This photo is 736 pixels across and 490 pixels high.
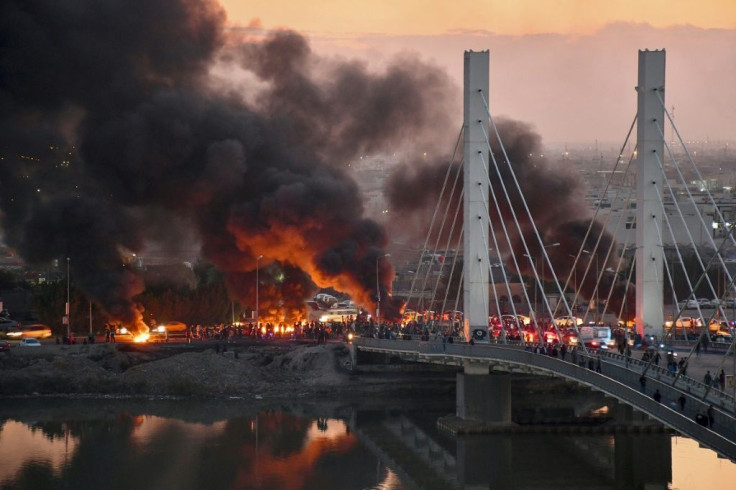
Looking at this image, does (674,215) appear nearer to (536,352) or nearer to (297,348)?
(297,348)

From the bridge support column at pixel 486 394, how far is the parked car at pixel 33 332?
4241 centimetres

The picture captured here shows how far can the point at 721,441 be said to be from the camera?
1747 inches

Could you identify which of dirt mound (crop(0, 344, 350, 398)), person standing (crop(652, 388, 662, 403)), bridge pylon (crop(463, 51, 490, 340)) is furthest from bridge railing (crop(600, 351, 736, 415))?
dirt mound (crop(0, 344, 350, 398))

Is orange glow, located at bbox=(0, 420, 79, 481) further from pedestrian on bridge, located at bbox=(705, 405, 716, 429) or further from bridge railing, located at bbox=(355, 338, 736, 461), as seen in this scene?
pedestrian on bridge, located at bbox=(705, 405, 716, 429)

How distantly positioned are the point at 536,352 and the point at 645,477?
→ 7986 mm

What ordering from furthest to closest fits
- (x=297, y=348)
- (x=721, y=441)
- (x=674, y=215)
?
(x=674, y=215) → (x=297, y=348) → (x=721, y=441)

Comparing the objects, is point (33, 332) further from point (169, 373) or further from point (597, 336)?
point (597, 336)

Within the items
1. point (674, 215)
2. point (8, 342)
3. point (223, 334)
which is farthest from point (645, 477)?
point (674, 215)

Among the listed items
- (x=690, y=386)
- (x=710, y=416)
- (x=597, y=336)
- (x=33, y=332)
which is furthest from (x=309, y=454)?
(x=33, y=332)

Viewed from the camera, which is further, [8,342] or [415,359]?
[8,342]

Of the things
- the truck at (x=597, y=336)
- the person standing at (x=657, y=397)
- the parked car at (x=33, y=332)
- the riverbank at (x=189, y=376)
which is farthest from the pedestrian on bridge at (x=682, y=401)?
the parked car at (x=33, y=332)

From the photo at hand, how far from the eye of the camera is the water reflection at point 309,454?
65250 mm

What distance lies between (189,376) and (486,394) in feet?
77.3

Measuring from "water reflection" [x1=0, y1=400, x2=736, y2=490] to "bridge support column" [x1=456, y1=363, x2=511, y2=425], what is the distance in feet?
5.42
